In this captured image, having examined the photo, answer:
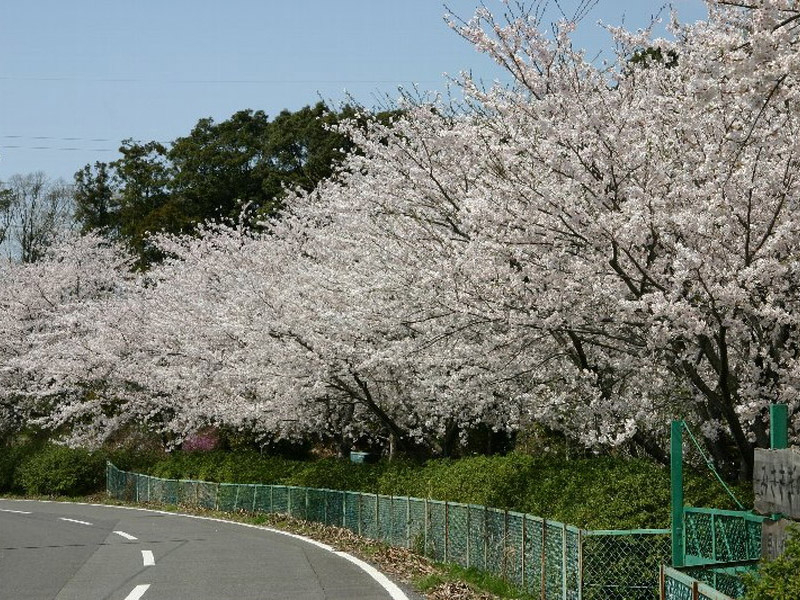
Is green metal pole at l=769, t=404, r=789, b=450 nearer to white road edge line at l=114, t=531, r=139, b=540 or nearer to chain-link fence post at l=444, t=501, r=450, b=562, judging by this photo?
chain-link fence post at l=444, t=501, r=450, b=562

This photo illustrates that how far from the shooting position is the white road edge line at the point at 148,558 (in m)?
14.1

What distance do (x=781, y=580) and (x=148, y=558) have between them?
38.1 ft

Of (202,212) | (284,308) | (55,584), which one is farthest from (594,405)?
(202,212)

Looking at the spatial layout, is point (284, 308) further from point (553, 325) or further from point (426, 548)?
point (553, 325)

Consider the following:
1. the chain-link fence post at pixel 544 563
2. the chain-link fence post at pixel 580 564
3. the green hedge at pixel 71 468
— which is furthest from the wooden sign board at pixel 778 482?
the green hedge at pixel 71 468

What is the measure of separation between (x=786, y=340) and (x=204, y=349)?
18.8 meters

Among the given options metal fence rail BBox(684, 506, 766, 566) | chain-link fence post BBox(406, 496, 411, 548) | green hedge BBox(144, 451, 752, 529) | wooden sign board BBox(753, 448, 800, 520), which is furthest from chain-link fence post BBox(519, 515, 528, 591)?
chain-link fence post BBox(406, 496, 411, 548)

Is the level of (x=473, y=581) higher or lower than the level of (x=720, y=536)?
lower

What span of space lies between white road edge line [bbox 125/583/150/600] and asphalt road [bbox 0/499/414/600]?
0.01 metres

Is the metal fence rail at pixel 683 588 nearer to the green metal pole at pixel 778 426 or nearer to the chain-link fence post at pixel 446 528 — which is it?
the green metal pole at pixel 778 426

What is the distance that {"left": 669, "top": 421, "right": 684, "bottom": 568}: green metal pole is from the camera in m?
7.47

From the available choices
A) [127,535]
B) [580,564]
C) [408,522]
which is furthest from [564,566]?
[127,535]

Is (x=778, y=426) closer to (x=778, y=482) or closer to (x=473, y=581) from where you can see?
(x=778, y=482)

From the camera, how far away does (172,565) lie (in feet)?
45.5
